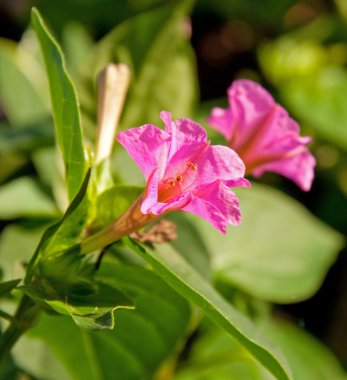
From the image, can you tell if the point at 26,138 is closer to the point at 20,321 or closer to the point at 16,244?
the point at 16,244

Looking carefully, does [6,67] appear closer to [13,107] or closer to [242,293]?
[13,107]

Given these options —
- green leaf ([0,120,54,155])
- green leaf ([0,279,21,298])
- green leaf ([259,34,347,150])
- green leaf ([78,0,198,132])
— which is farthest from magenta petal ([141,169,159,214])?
green leaf ([259,34,347,150])

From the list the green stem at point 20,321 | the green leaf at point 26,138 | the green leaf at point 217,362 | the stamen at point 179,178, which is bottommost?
the green leaf at point 217,362

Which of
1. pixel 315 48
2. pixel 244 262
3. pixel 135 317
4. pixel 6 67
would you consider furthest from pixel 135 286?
pixel 315 48

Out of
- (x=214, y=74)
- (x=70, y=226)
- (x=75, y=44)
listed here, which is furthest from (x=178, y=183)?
(x=214, y=74)

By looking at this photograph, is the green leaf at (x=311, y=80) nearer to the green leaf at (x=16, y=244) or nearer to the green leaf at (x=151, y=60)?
the green leaf at (x=151, y=60)

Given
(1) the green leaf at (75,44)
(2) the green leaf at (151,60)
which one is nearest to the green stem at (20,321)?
(2) the green leaf at (151,60)

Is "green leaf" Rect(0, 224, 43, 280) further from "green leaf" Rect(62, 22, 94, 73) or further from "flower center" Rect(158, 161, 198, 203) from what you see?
"green leaf" Rect(62, 22, 94, 73)
